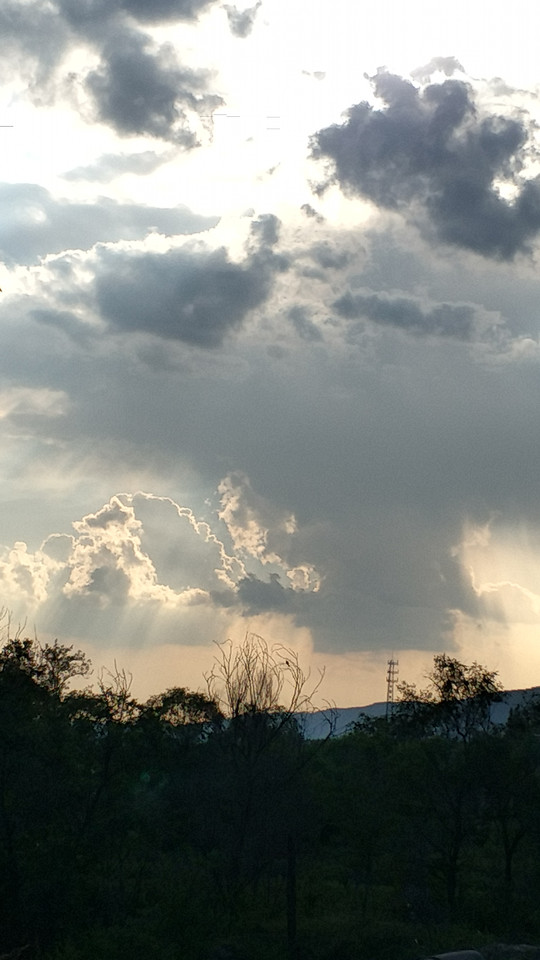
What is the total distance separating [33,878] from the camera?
49500mm

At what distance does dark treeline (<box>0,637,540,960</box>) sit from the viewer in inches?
1930

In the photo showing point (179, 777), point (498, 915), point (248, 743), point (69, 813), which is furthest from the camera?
point (179, 777)

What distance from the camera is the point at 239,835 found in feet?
189

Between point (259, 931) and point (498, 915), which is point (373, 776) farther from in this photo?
point (259, 931)

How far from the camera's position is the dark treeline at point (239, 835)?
49.0 meters

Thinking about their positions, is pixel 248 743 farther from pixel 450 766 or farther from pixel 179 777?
pixel 450 766

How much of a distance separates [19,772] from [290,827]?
14793 millimetres

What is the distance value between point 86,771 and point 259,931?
41.4 ft

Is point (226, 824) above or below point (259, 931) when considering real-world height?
above

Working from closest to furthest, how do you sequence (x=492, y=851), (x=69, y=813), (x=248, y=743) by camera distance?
(x=69, y=813)
(x=248, y=743)
(x=492, y=851)

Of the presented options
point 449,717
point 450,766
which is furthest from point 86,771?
point 449,717


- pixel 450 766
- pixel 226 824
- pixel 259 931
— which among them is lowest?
pixel 259 931

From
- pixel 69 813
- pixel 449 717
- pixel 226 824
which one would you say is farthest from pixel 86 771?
pixel 449 717

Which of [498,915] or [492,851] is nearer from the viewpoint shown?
[498,915]
